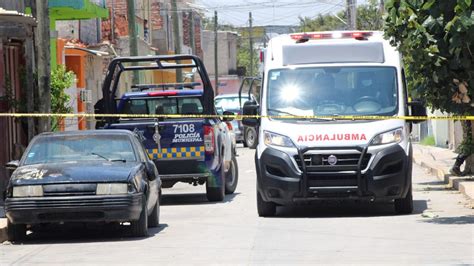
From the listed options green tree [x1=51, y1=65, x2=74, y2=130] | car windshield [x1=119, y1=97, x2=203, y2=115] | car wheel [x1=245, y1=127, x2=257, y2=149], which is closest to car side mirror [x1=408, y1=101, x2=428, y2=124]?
car windshield [x1=119, y1=97, x2=203, y2=115]

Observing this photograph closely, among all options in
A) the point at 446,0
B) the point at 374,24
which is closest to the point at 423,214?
the point at 446,0

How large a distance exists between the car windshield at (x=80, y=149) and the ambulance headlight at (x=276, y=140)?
7.22 ft

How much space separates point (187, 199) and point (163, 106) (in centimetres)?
190

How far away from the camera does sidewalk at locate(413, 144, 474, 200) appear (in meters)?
19.9

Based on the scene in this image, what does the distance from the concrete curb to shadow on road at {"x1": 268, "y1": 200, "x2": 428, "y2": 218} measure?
147 centimetres

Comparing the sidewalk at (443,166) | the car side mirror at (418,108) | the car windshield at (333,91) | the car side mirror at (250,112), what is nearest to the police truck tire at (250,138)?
the sidewalk at (443,166)

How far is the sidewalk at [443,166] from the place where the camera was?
65.3 ft

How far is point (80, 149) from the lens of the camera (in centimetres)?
1449

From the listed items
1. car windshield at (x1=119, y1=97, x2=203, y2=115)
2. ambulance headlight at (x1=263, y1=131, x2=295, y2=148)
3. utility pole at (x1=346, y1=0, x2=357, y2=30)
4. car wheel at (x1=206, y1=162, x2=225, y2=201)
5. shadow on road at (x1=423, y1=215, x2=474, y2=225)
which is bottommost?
car wheel at (x1=206, y1=162, x2=225, y2=201)

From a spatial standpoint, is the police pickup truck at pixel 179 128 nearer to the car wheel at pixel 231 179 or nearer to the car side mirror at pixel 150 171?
the car wheel at pixel 231 179

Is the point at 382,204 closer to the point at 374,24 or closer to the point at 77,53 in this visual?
the point at 77,53

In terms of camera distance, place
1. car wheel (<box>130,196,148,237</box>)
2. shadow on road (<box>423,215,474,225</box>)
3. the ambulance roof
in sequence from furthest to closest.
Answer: the ambulance roof
shadow on road (<box>423,215,474,225</box>)
car wheel (<box>130,196,148,237</box>)

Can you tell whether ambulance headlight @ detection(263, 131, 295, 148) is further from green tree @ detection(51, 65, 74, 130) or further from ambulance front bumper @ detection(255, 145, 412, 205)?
green tree @ detection(51, 65, 74, 130)

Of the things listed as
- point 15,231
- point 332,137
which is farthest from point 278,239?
point 15,231
